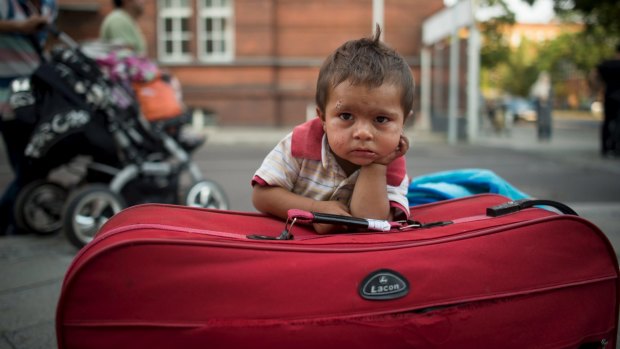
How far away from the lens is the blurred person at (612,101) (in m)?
8.54

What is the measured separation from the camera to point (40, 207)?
3725 millimetres

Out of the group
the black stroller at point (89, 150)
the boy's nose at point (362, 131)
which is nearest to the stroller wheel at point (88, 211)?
the black stroller at point (89, 150)

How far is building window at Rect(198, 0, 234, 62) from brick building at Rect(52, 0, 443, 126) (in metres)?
0.03

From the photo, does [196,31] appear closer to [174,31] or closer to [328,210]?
[174,31]

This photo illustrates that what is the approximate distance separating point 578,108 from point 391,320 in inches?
2485

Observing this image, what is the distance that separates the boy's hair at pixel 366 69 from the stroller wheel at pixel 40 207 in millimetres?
2592

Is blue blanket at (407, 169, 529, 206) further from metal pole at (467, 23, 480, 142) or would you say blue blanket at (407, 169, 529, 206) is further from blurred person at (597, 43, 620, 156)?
metal pole at (467, 23, 480, 142)

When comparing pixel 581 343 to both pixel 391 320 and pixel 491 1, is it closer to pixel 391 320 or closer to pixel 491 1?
pixel 391 320

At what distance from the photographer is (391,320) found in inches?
57.6

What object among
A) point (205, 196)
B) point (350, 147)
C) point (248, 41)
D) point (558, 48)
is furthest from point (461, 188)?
point (558, 48)

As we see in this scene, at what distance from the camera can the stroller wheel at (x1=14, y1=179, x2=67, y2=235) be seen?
364 centimetres

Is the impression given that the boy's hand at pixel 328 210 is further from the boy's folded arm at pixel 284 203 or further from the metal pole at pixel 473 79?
the metal pole at pixel 473 79

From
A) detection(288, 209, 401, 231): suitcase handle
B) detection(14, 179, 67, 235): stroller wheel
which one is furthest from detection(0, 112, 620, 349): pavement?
detection(288, 209, 401, 231): suitcase handle

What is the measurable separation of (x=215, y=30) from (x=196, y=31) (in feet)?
1.85
